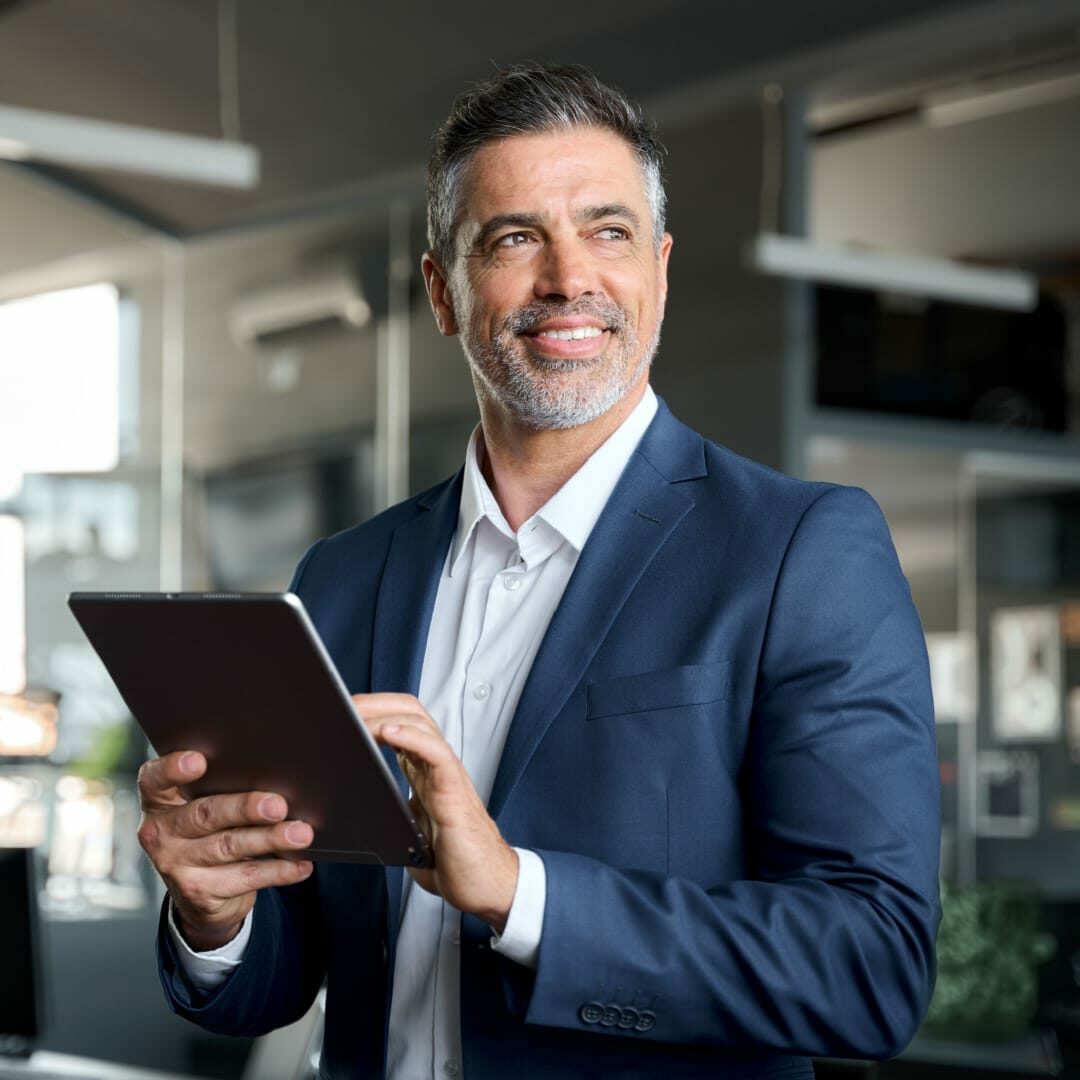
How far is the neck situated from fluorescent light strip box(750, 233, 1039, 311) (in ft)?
11.9

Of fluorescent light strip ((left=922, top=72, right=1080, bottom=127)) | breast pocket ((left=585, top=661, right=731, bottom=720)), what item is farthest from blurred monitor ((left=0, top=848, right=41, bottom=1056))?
fluorescent light strip ((left=922, top=72, right=1080, bottom=127))

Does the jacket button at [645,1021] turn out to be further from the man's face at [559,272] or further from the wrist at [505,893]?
the man's face at [559,272]

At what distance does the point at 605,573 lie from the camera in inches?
61.0

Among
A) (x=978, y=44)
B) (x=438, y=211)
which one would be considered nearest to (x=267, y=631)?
(x=438, y=211)

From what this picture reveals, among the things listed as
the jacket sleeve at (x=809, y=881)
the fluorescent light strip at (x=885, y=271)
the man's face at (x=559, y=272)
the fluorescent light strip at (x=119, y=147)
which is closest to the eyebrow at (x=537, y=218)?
the man's face at (x=559, y=272)

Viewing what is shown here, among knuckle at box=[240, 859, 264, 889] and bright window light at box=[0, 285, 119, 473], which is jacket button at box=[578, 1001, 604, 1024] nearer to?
knuckle at box=[240, 859, 264, 889]

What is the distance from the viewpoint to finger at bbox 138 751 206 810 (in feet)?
4.45

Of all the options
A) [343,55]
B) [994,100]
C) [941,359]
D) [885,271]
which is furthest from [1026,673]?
[343,55]

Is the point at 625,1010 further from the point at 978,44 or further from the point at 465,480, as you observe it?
the point at 978,44

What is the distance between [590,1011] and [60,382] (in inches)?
229

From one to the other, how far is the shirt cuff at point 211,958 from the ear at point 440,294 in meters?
0.71

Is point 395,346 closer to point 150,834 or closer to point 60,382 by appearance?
point 60,382

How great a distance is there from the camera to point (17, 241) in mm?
6734

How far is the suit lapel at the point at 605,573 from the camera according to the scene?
147 cm
